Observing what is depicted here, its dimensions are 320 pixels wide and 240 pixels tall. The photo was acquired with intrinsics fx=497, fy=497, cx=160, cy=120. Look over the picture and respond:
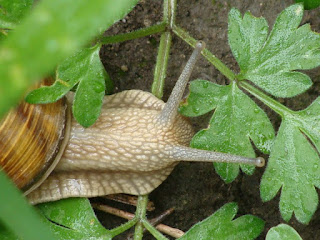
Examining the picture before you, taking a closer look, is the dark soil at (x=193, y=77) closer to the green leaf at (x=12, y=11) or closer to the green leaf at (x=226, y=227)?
the green leaf at (x=226, y=227)

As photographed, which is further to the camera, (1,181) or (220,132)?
(220,132)

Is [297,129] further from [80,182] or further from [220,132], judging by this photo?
[80,182]

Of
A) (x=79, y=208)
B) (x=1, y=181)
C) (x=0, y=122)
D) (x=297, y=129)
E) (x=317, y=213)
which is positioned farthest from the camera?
(x=317, y=213)

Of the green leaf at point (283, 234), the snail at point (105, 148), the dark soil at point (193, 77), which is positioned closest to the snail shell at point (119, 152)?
the snail at point (105, 148)

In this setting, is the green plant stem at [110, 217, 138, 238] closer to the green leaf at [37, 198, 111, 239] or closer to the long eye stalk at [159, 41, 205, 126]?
the green leaf at [37, 198, 111, 239]

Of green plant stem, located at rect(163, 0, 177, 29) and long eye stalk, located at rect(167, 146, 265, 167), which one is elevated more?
green plant stem, located at rect(163, 0, 177, 29)

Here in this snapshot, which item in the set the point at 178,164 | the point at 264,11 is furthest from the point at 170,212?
the point at 264,11

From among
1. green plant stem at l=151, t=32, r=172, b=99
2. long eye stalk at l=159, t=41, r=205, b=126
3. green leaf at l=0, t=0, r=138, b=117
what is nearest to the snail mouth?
long eye stalk at l=159, t=41, r=205, b=126
